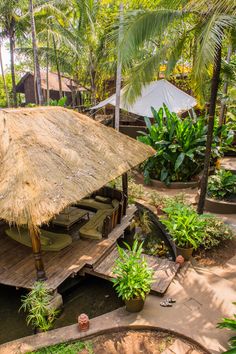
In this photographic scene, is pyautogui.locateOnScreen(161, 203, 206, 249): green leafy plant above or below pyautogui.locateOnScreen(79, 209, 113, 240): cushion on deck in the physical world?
above

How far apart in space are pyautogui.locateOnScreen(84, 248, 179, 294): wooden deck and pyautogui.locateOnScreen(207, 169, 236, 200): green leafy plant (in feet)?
12.2

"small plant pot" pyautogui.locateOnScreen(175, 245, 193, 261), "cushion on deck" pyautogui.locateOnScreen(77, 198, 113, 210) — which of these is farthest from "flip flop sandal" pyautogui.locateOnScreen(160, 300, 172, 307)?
"cushion on deck" pyautogui.locateOnScreen(77, 198, 113, 210)

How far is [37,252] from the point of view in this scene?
17.9ft

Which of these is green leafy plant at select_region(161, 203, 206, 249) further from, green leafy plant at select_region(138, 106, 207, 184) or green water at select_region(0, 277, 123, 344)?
green leafy plant at select_region(138, 106, 207, 184)

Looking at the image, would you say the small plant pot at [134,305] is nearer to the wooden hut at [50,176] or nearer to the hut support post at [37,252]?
the wooden hut at [50,176]

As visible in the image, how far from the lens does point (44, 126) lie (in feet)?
22.7

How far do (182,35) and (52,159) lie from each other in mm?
4391

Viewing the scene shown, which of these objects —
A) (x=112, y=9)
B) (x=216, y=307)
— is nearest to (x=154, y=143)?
(x=216, y=307)

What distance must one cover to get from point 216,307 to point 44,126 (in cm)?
567

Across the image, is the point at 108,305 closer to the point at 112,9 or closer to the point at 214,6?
the point at 214,6

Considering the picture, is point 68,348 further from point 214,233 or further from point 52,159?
point 214,233

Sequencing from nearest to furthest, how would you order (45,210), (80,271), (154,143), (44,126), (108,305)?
1. (45,210)
2. (108,305)
3. (80,271)
4. (44,126)
5. (154,143)

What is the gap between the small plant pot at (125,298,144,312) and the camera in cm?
499

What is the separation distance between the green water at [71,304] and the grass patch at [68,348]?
715 mm
